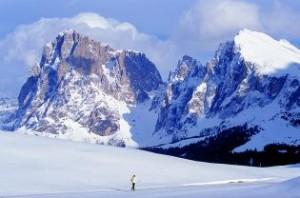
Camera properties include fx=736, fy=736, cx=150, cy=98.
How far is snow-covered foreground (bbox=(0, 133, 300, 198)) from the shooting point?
7056cm

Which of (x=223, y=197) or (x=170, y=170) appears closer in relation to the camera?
(x=223, y=197)

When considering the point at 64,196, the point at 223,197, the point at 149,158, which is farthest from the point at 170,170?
the point at 223,197

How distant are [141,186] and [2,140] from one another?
27.5 meters

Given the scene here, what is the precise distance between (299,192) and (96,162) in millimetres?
47258

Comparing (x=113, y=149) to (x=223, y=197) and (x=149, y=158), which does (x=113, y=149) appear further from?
(x=223, y=197)

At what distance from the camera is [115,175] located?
278 ft

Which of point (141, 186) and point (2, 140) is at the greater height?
point (2, 140)

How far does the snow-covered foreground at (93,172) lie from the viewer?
70562 mm

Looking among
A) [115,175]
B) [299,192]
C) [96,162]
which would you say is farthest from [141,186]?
[299,192]

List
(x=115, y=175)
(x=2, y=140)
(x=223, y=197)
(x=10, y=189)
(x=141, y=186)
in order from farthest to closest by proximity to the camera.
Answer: (x=2, y=140)
(x=115, y=175)
(x=141, y=186)
(x=10, y=189)
(x=223, y=197)

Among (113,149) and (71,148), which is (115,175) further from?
(113,149)

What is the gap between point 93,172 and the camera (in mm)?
84438

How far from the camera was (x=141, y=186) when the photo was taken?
78125mm

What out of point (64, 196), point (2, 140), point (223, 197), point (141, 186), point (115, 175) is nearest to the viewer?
point (223, 197)
